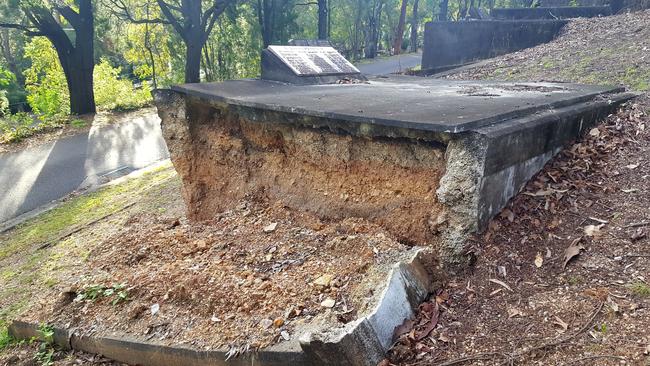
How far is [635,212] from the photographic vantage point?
137 inches

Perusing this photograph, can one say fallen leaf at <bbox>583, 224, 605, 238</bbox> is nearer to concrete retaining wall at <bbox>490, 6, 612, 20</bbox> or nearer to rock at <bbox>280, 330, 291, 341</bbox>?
rock at <bbox>280, 330, 291, 341</bbox>

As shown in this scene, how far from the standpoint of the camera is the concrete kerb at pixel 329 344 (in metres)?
2.51

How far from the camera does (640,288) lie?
2725mm

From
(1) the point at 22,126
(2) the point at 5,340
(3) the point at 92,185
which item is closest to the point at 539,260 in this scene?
(2) the point at 5,340

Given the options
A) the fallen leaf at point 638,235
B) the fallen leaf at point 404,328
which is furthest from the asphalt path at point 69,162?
the fallen leaf at point 638,235

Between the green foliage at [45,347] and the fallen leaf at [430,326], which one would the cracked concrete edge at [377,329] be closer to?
the fallen leaf at [430,326]

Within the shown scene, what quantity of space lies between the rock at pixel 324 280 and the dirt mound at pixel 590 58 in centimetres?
565

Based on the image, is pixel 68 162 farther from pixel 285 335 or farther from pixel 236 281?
pixel 285 335

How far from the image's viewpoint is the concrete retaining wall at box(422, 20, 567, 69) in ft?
43.9

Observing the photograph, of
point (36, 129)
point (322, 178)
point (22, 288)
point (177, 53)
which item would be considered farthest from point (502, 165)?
point (177, 53)

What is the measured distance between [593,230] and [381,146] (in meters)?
1.61

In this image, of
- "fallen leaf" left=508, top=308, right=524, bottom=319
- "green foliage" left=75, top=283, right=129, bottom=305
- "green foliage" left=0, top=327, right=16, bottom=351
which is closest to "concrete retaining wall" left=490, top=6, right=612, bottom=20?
"fallen leaf" left=508, top=308, right=524, bottom=319

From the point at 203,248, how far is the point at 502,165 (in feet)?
8.27

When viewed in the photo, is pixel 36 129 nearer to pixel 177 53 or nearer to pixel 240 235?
pixel 177 53
